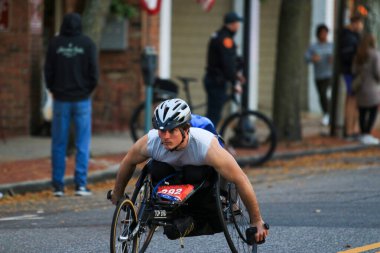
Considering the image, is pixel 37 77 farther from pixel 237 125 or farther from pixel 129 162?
pixel 129 162

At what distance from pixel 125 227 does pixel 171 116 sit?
30.9 inches

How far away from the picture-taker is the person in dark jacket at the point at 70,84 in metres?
12.0

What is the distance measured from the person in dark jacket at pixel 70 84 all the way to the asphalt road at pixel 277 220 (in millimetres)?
458

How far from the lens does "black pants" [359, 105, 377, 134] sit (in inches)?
687

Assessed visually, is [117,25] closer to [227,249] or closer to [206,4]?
[206,4]

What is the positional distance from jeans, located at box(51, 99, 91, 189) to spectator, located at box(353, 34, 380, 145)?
633cm

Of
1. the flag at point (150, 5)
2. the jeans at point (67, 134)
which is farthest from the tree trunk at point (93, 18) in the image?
the jeans at point (67, 134)

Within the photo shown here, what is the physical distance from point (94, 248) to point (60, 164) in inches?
138

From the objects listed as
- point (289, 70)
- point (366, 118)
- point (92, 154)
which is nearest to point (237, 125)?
point (289, 70)

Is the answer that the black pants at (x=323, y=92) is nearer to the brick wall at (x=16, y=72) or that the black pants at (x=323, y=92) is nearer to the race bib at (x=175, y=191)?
the brick wall at (x=16, y=72)

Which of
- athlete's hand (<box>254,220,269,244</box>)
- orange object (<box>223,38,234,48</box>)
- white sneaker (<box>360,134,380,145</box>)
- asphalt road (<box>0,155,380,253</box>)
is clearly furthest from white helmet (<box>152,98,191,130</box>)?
white sneaker (<box>360,134,380,145</box>)

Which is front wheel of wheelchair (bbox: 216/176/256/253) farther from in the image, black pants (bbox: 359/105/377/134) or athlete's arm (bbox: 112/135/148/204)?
black pants (bbox: 359/105/377/134)

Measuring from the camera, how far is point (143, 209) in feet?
24.1

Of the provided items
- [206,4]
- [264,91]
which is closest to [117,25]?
[206,4]
